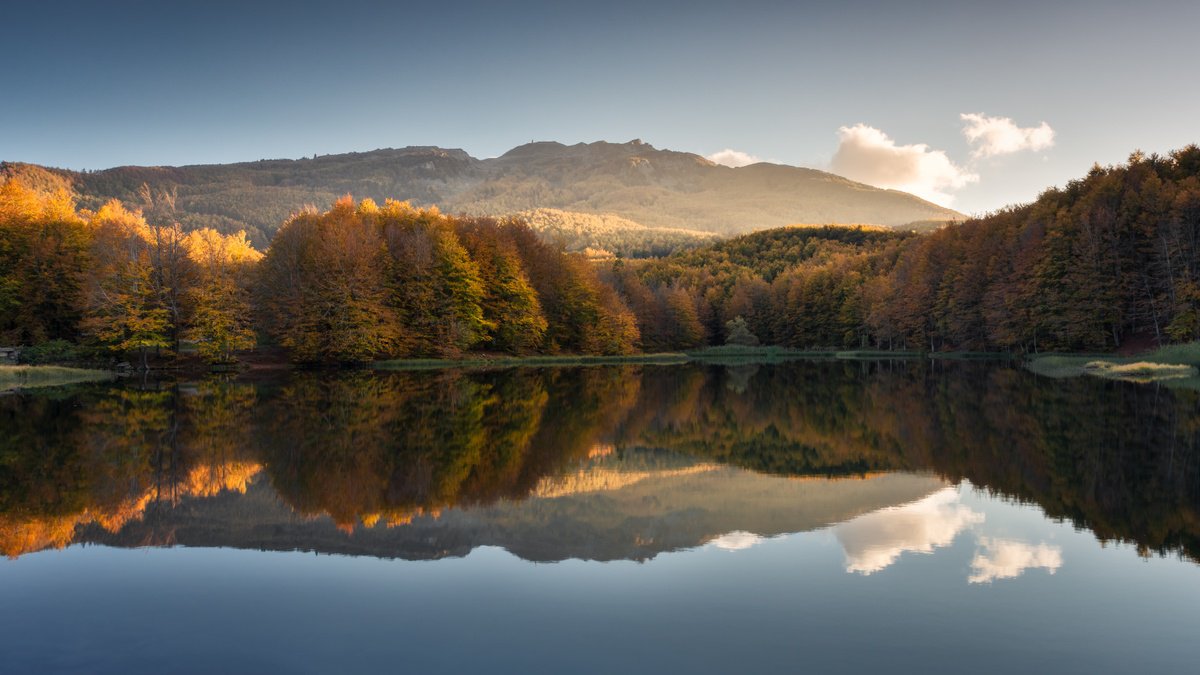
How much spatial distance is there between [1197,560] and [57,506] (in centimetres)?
1333

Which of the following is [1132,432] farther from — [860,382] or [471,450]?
[860,382]

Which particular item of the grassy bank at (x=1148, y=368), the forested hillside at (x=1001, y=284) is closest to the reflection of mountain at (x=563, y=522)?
the grassy bank at (x=1148, y=368)

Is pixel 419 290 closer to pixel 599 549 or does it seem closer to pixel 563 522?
pixel 563 522

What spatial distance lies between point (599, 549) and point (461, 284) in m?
50.4

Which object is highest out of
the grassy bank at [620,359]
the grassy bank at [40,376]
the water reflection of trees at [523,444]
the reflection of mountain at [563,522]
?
the reflection of mountain at [563,522]

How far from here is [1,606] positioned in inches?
243

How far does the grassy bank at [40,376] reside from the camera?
3065 centimetres

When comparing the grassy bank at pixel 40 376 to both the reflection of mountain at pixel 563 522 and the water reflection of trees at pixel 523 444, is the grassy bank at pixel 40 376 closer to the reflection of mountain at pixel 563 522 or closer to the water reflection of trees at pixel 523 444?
the water reflection of trees at pixel 523 444

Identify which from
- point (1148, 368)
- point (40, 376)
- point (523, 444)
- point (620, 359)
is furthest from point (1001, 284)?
point (40, 376)

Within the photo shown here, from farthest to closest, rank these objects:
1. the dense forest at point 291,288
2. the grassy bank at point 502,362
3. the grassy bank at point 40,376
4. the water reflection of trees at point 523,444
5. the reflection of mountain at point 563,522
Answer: the grassy bank at point 502,362, the dense forest at point 291,288, the grassy bank at point 40,376, the water reflection of trees at point 523,444, the reflection of mountain at point 563,522

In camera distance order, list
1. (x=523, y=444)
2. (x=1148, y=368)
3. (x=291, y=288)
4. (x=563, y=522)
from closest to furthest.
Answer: (x=563, y=522)
(x=523, y=444)
(x=1148, y=368)
(x=291, y=288)

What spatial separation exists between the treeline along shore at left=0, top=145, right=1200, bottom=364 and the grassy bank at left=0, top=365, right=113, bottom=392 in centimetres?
494

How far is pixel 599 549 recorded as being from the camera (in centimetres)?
791

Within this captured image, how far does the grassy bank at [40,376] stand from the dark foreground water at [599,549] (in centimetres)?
1776
